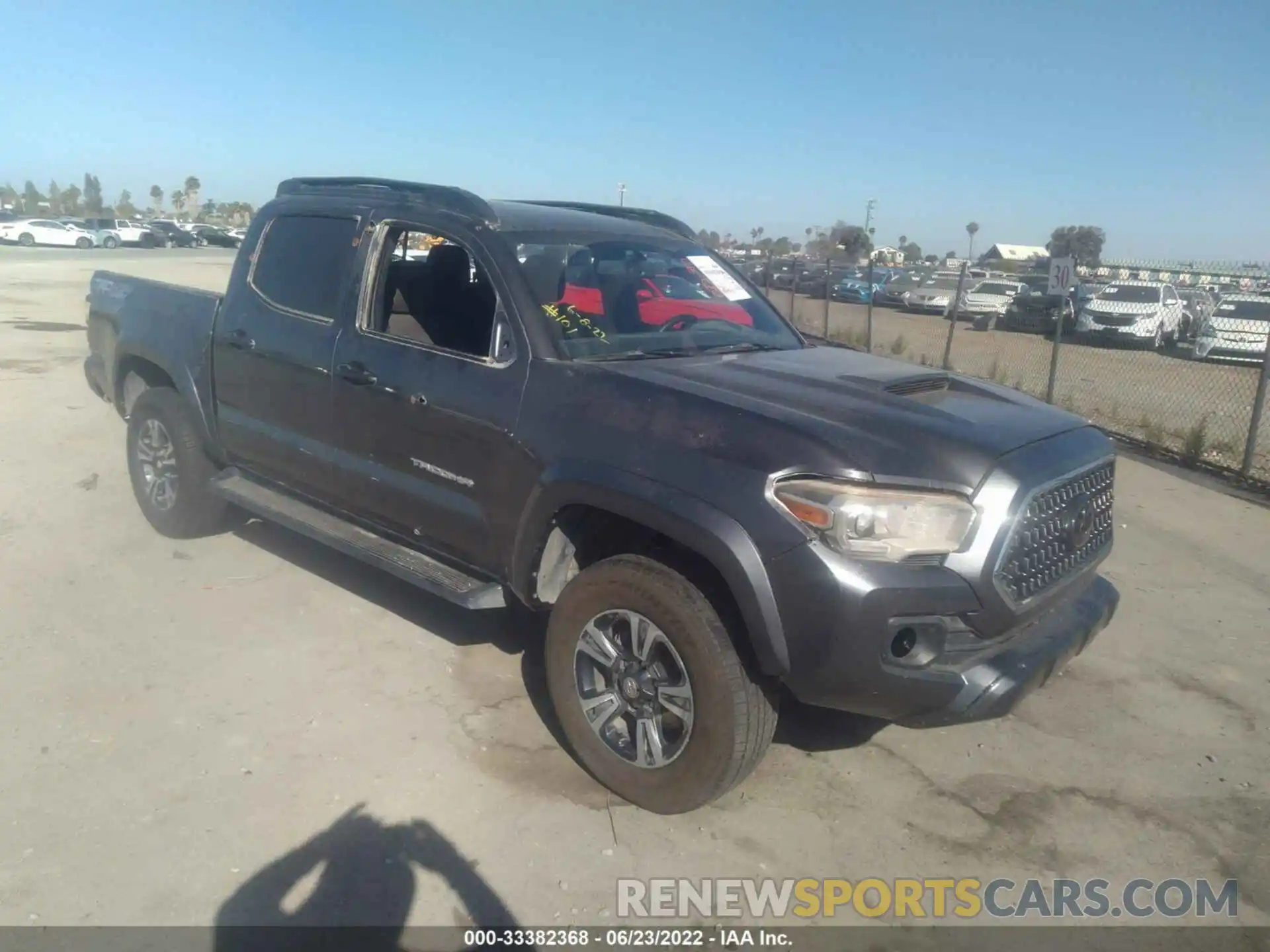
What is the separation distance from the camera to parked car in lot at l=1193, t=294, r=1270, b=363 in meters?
16.4

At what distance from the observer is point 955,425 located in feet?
10.8

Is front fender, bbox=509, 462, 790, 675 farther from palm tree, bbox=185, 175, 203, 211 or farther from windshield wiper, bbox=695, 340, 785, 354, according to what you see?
palm tree, bbox=185, 175, 203, 211

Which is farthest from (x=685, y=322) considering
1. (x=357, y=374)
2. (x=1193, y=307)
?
(x=1193, y=307)

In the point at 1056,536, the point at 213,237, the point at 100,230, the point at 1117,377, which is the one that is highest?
the point at 213,237

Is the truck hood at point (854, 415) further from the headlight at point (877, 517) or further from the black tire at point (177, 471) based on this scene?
the black tire at point (177, 471)

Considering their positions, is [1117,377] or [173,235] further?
[173,235]

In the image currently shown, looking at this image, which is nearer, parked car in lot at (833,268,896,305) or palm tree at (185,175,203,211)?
parked car in lot at (833,268,896,305)

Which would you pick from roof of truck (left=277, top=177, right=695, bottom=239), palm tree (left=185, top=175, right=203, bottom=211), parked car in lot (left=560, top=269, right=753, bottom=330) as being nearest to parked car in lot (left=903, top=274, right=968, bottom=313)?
roof of truck (left=277, top=177, right=695, bottom=239)

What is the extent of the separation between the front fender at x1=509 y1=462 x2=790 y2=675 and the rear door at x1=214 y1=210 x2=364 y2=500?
61.4 inches

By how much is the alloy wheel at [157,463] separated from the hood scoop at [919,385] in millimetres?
4004

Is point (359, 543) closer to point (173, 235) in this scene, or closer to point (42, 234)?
point (42, 234)

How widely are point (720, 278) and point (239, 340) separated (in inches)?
95.9

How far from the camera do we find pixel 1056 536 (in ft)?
11.0

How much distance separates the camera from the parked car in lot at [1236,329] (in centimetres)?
1641
